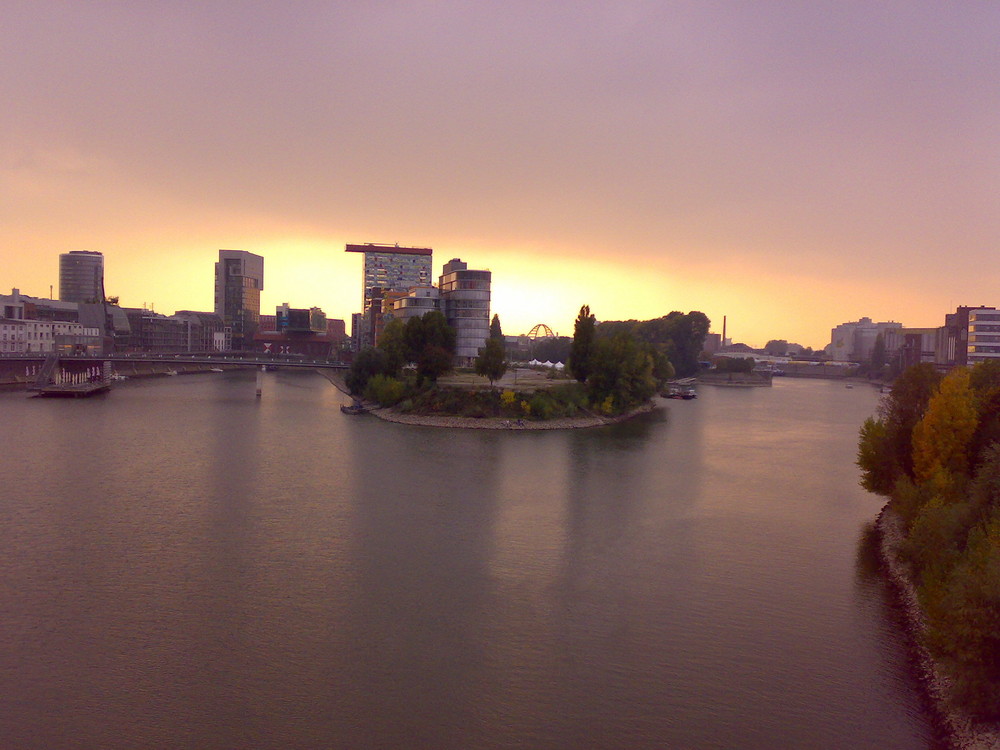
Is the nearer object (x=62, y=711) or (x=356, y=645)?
(x=62, y=711)

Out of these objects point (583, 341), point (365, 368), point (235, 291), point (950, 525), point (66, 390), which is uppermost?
point (235, 291)

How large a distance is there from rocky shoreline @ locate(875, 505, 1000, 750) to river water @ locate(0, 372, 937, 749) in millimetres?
284

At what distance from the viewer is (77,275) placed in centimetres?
12875

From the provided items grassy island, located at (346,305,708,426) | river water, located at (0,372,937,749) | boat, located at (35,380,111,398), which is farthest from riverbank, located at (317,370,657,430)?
boat, located at (35,380,111,398)

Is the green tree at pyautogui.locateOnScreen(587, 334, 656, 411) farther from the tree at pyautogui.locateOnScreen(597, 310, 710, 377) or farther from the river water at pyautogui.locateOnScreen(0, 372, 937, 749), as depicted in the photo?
the tree at pyautogui.locateOnScreen(597, 310, 710, 377)

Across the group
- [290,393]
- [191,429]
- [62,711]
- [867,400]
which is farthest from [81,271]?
[62,711]

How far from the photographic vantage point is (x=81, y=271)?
422ft

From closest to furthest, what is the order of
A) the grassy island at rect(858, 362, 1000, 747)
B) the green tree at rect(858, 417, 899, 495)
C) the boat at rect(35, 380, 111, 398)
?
the grassy island at rect(858, 362, 1000, 747) < the green tree at rect(858, 417, 899, 495) < the boat at rect(35, 380, 111, 398)

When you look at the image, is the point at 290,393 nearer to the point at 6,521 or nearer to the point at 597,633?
the point at 6,521

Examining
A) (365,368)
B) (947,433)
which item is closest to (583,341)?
(365,368)

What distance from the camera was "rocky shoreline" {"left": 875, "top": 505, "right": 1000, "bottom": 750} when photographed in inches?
319

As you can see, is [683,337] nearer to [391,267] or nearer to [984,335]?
[984,335]

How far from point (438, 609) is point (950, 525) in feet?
27.0

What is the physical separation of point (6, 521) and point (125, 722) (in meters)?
10.3
